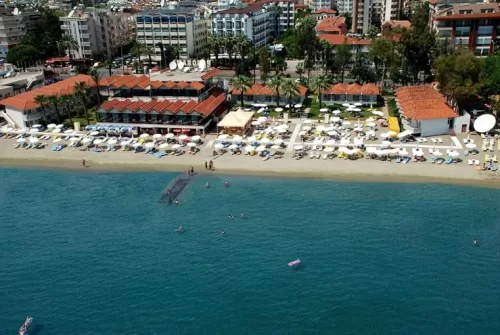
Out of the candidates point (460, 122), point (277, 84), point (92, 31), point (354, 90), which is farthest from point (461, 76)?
point (92, 31)

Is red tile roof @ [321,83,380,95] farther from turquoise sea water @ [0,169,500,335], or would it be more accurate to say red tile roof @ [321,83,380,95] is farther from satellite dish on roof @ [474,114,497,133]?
turquoise sea water @ [0,169,500,335]

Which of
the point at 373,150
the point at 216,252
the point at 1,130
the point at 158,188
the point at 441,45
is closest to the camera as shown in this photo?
the point at 216,252

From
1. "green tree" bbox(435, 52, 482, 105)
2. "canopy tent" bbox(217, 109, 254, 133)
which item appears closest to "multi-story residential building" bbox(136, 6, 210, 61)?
"canopy tent" bbox(217, 109, 254, 133)

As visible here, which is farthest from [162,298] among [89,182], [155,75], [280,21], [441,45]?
[280,21]

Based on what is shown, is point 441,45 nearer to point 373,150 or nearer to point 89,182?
point 373,150

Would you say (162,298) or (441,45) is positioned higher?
(441,45)

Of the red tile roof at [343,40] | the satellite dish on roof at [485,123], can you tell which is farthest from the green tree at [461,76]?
the red tile roof at [343,40]

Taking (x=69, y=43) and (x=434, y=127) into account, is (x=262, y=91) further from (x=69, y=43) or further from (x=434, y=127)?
(x=69, y=43)

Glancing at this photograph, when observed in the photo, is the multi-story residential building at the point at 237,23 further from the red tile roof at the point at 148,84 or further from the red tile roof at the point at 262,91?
the red tile roof at the point at 148,84
